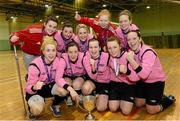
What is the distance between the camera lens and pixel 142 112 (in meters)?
3.63

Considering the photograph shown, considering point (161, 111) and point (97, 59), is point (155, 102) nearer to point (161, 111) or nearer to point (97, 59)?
point (161, 111)

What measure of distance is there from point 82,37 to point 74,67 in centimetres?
51

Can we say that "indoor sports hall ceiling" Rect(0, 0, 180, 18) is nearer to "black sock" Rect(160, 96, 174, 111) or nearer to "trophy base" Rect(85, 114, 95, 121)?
"black sock" Rect(160, 96, 174, 111)

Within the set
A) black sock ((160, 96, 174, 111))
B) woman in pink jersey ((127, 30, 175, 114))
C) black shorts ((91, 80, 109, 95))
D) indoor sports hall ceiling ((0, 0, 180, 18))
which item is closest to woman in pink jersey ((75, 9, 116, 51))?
black shorts ((91, 80, 109, 95))

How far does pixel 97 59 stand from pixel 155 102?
90 cm

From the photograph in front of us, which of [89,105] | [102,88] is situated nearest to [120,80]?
[102,88]

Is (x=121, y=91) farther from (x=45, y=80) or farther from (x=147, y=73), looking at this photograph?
(x=45, y=80)

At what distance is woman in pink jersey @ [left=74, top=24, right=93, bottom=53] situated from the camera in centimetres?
416

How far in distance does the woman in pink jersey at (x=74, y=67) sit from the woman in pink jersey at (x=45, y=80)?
27 centimetres

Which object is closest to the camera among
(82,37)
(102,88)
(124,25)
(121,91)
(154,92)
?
(154,92)

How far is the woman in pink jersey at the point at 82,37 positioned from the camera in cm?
416

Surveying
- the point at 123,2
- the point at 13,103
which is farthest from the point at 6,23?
the point at 13,103

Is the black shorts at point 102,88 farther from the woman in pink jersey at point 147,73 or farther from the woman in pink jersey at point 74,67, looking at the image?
the woman in pink jersey at point 147,73

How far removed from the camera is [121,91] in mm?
3703
